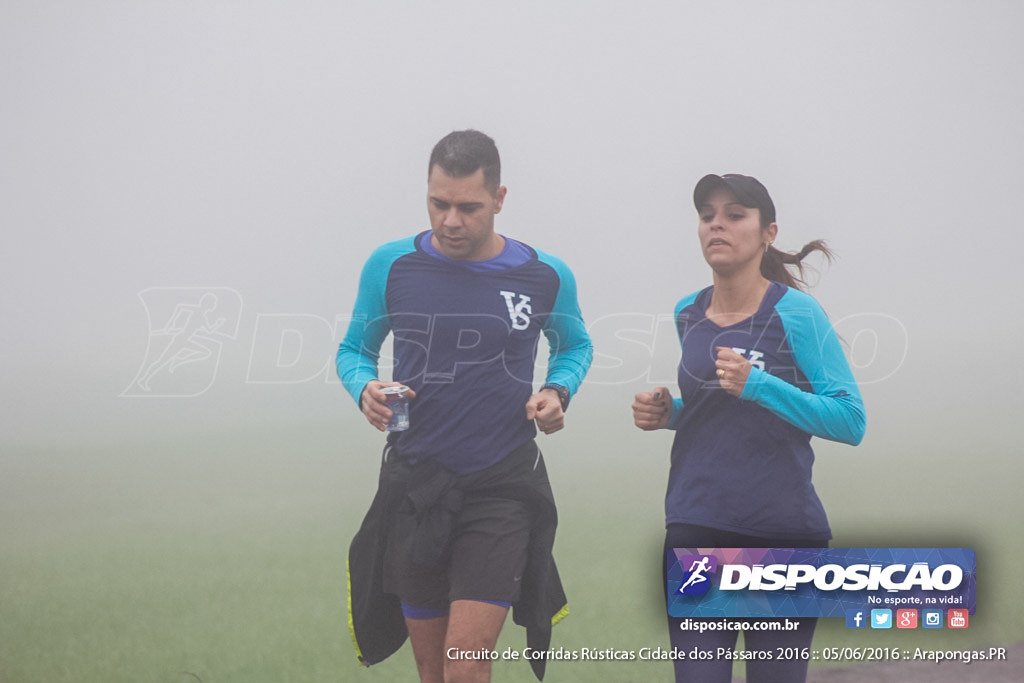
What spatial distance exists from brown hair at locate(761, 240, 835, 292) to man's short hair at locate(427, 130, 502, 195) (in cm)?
80

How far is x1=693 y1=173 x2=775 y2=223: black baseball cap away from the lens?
2.78 metres

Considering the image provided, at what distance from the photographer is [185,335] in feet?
11.4

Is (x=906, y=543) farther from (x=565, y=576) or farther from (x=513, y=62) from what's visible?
(x=513, y=62)

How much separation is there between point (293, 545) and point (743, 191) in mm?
1925

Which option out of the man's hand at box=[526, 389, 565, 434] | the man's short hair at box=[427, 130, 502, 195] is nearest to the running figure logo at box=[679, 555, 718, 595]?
the man's hand at box=[526, 389, 565, 434]

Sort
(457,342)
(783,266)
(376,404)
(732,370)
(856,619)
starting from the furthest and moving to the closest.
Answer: (856,619) → (783,266) → (457,342) → (376,404) → (732,370)

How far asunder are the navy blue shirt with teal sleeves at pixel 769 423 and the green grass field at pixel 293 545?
0.66 meters

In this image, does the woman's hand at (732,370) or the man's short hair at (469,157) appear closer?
the woman's hand at (732,370)

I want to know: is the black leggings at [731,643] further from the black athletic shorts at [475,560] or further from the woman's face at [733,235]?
the woman's face at [733,235]

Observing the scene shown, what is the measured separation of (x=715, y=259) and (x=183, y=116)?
1.93 metres

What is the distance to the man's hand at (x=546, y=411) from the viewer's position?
269 centimetres

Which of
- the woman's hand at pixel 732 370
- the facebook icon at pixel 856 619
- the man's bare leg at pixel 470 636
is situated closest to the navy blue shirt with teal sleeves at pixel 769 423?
the woman's hand at pixel 732 370

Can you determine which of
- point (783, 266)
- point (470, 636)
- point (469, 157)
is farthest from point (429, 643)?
point (783, 266)

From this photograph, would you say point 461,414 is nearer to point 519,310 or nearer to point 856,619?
point 519,310
